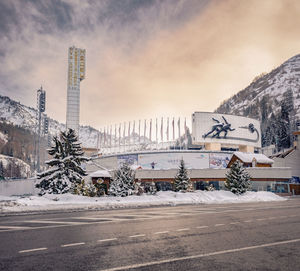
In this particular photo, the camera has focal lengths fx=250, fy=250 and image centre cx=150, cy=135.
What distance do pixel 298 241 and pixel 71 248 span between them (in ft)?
23.2

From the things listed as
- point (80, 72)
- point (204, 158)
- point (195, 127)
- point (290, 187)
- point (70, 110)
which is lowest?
point (290, 187)

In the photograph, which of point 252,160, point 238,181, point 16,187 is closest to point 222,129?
→ point 252,160

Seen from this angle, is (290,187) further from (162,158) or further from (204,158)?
(162,158)

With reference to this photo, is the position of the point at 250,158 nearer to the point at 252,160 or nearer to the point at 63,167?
the point at 252,160

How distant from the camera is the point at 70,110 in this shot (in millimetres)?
95812

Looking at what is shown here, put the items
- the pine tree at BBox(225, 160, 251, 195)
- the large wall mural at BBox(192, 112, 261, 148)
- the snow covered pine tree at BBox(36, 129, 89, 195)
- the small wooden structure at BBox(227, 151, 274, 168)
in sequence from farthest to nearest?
the large wall mural at BBox(192, 112, 261, 148)
the small wooden structure at BBox(227, 151, 274, 168)
the pine tree at BBox(225, 160, 251, 195)
the snow covered pine tree at BBox(36, 129, 89, 195)

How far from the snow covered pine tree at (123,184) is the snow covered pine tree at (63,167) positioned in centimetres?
369

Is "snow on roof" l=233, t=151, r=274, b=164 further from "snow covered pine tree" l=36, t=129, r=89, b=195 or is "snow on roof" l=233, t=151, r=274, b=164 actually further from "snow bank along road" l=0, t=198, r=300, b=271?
"snow bank along road" l=0, t=198, r=300, b=271

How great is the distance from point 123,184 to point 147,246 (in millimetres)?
19214

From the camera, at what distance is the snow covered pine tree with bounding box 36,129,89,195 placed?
82.8 ft

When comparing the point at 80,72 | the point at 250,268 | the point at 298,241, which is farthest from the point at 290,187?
the point at 80,72

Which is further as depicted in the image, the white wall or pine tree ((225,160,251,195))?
the white wall

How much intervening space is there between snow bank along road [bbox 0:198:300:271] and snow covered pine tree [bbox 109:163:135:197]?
593 inches

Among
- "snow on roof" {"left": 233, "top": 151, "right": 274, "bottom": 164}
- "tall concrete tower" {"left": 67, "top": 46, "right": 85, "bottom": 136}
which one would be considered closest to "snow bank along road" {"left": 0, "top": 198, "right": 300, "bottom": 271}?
"snow on roof" {"left": 233, "top": 151, "right": 274, "bottom": 164}
